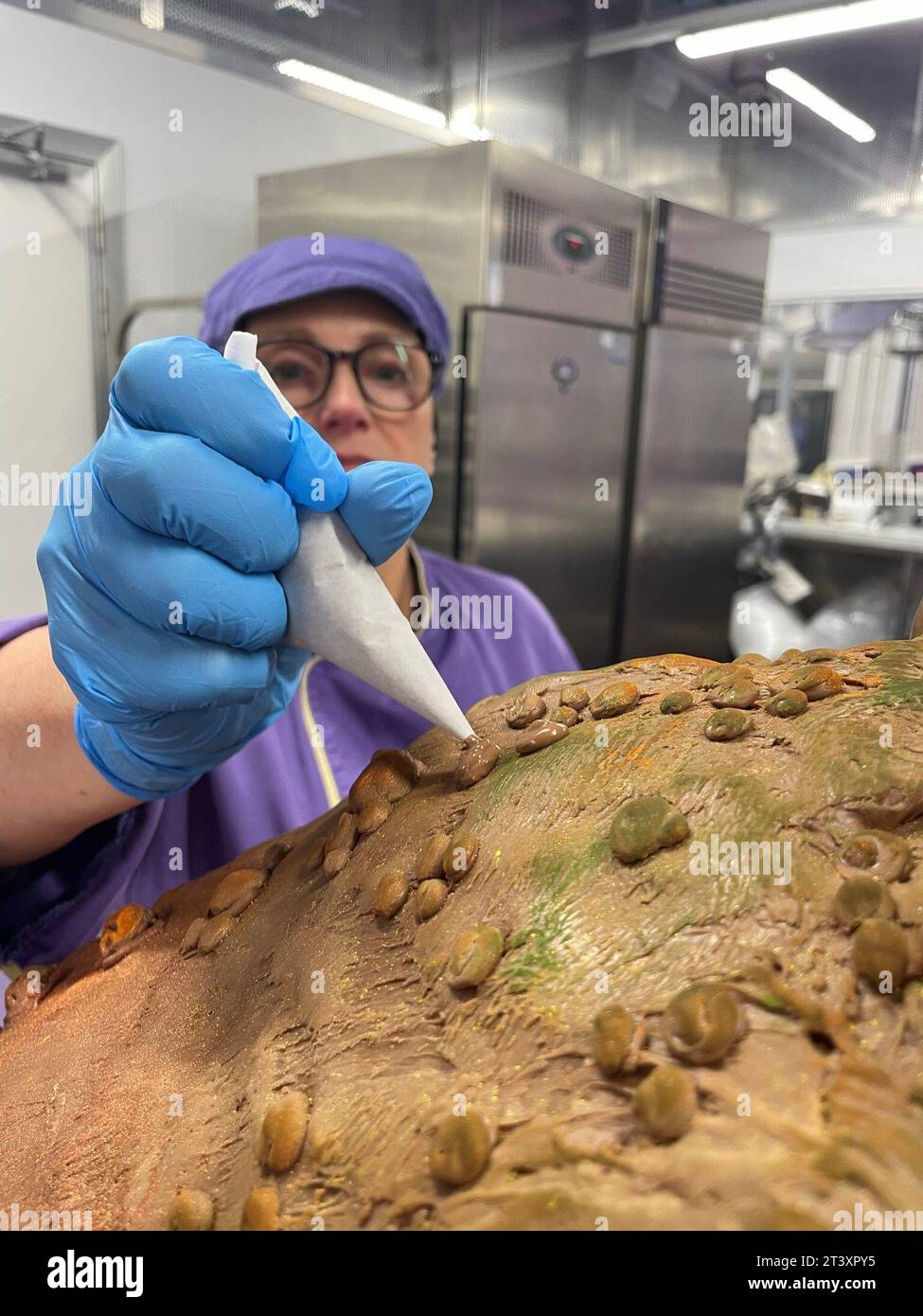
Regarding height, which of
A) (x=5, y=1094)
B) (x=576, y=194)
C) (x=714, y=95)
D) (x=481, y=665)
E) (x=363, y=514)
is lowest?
(x=5, y=1094)

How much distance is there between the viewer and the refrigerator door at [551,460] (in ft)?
8.19

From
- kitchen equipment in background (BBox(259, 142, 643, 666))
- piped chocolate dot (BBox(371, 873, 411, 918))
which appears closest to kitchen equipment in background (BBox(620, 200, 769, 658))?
kitchen equipment in background (BBox(259, 142, 643, 666))

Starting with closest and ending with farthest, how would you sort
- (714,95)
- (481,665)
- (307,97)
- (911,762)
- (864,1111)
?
(864,1111) < (911,762) < (481,665) < (307,97) < (714,95)

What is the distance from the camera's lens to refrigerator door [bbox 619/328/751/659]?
321cm

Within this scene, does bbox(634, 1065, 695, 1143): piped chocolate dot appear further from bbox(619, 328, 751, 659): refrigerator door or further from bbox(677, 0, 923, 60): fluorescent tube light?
bbox(677, 0, 923, 60): fluorescent tube light

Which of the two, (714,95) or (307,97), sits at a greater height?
(714,95)

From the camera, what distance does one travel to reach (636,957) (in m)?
0.53

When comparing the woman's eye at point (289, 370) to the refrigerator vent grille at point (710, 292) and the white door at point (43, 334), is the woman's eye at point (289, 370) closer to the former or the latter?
the white door at point (43, 334)

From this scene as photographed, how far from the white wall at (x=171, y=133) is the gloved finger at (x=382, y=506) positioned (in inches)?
71.9

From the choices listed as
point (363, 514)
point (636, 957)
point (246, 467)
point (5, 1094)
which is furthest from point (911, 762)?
point (5, 1094)

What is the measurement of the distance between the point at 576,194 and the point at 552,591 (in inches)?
46.6

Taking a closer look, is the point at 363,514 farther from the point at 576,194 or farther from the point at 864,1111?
the point at 576,194

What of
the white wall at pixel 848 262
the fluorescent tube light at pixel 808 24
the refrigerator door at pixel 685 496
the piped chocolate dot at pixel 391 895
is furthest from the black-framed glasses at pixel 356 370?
the white wall at pixel 848 262

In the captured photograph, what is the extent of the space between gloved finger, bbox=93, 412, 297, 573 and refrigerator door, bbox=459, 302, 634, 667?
5.85ft
